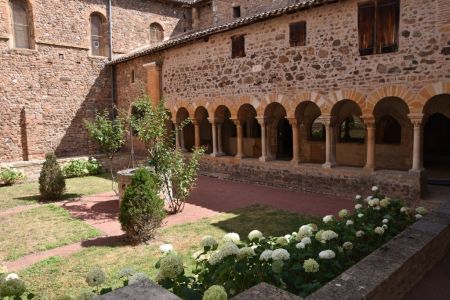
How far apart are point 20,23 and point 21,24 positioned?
0.19 feet

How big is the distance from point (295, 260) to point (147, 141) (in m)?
6.69

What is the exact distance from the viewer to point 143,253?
668cm

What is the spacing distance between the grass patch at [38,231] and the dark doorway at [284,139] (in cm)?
943

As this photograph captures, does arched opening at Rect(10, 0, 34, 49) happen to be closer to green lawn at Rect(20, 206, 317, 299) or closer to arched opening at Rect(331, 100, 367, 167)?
green lawn at Rect(20, 206, 317, 299)

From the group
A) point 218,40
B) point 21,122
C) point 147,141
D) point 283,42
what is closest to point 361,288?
point 147,141

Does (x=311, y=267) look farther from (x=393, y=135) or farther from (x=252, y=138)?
(x=252, y=138)

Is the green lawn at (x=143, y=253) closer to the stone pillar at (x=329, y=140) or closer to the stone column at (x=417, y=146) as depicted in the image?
the stone pillar at (x=329, y=140)

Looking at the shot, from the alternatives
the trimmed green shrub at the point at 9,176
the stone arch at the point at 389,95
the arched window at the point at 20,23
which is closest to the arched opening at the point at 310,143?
the stone arch at the point at 389,95

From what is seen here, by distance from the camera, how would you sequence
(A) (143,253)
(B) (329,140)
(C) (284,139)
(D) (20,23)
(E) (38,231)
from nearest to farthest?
(A) (143,253)
(E) (38,231)
(B) (329,140)
(C) (284,139)
(D) (20,23)

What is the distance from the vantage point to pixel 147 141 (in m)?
9.47

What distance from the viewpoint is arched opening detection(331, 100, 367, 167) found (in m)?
12.8

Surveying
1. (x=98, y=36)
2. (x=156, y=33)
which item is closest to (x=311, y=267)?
(x=98, y=36)

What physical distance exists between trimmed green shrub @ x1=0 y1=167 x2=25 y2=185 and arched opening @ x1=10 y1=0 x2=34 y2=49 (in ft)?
21.1

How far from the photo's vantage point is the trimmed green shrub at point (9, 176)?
45.6ft
